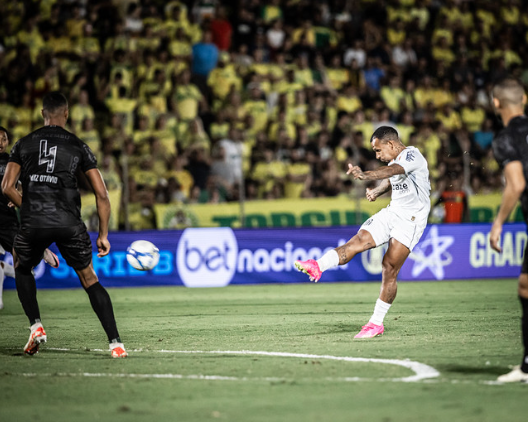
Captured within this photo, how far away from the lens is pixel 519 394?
591cm

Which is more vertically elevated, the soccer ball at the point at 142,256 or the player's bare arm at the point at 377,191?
the player's bare arm at the point at 377,191

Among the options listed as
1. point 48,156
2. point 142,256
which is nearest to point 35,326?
point 48,156

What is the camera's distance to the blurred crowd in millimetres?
18266

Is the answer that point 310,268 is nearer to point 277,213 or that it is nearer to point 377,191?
point 377,191

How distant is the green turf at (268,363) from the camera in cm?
557

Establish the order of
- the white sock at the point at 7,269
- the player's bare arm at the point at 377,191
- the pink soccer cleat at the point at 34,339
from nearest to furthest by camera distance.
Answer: the pink soccer cleat at the point at 34,339 → the player's bare arm at the point at 377,191 → the white sock at the point at 7,269

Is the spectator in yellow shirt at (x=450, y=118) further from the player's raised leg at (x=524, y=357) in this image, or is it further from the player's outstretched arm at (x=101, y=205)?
the player's raised leg at (x=524, y=357)

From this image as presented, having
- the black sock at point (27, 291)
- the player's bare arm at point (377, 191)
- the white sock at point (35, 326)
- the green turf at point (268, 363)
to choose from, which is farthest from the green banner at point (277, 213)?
the white sock at point (35, 326)

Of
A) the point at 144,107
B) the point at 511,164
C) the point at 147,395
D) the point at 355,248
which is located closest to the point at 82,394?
the point at 147,395

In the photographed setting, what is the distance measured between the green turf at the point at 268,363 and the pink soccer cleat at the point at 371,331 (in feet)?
0.56

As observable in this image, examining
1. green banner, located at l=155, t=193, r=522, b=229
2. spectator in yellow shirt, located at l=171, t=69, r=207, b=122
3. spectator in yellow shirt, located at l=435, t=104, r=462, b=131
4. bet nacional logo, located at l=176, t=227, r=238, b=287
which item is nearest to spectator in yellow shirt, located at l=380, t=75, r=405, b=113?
spectator in yellow shirt, located at l=435, t=104, r=462, b=131

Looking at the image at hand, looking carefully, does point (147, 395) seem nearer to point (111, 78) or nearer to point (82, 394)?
point (82, 394)

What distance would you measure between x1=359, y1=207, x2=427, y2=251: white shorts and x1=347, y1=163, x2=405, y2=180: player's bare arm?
711mm

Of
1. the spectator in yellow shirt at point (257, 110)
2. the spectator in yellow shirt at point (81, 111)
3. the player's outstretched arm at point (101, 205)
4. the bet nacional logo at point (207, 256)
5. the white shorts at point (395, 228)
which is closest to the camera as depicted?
the player's outstretched arm at point (101, 205)
